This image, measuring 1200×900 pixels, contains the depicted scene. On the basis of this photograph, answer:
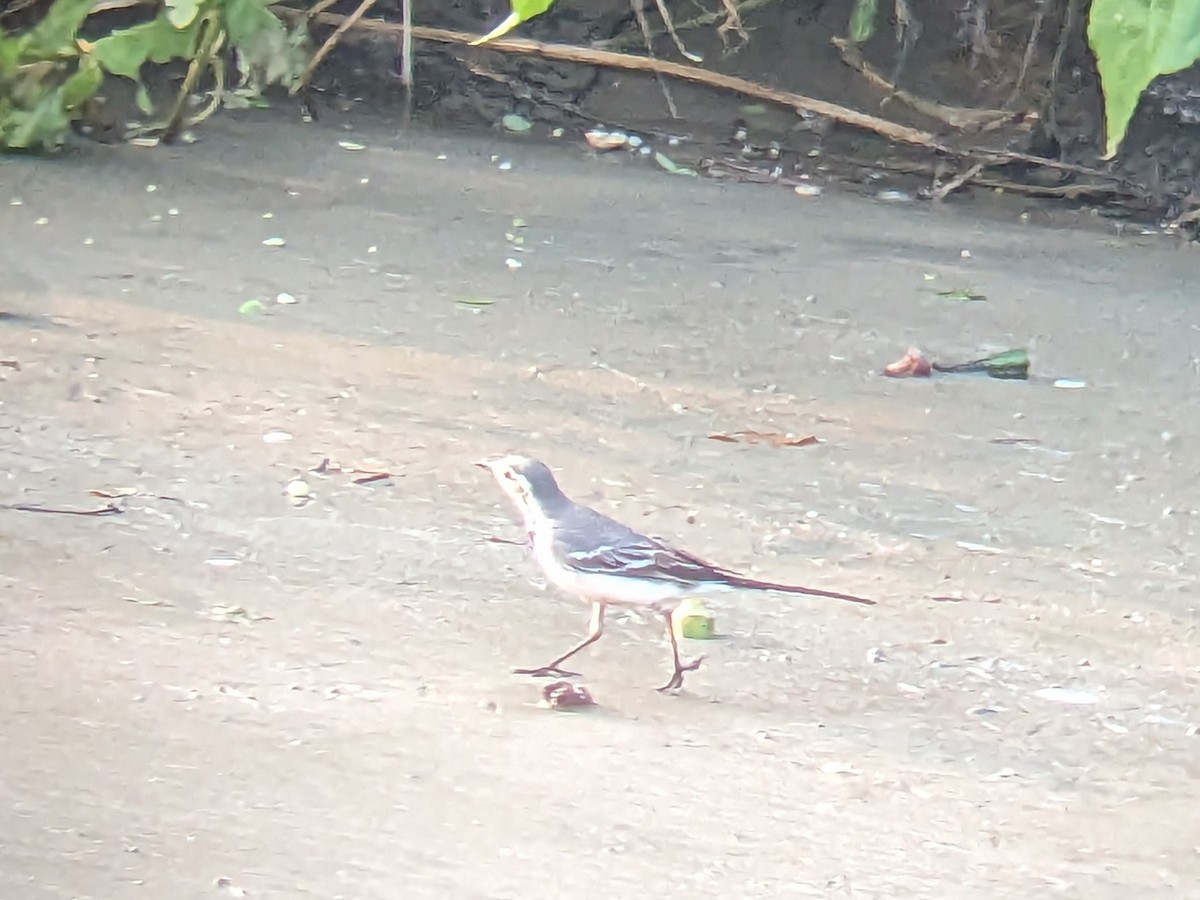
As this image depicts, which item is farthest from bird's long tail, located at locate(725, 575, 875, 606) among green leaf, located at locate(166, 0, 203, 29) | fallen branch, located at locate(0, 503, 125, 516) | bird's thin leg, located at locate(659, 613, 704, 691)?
green leaf, located at locate(166, 0, 203, 29)

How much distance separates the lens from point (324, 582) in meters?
3.00

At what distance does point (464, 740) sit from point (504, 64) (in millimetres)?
5147

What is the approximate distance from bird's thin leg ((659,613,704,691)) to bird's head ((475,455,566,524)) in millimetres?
260

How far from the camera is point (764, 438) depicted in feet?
12.6

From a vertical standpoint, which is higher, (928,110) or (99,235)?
(928,110)

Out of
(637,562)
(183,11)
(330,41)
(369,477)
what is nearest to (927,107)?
(330,41)

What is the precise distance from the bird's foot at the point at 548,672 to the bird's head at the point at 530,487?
0.24 m

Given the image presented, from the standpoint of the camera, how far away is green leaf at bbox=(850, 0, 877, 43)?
21.9ft

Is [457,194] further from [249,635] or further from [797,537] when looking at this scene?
[249,635]

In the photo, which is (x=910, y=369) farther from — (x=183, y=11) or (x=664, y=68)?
(x=664, y=68)

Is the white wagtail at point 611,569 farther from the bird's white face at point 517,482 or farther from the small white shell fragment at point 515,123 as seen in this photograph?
the small white shell fragment at point 515,123

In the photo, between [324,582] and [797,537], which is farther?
[797,537]

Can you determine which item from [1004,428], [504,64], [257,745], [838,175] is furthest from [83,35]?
[257,745]

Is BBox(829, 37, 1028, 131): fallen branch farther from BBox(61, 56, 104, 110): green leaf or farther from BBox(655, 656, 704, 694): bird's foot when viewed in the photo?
BBox(655, 656, 704, 694): bird's foot
